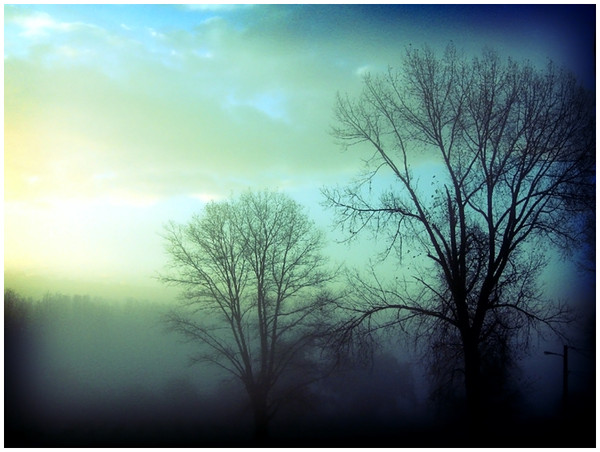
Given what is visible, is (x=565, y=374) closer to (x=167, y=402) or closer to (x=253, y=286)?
(x=253, y=286)

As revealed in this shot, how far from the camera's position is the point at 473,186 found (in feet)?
15.4

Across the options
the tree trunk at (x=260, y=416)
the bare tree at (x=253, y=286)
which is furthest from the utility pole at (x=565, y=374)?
the tree trunk at (x=260, y=416)

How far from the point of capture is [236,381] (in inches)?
180

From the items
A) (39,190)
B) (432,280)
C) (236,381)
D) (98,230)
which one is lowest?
(236,381)

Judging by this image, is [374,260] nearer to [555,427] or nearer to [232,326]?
[232,326]

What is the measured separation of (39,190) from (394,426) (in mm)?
3588

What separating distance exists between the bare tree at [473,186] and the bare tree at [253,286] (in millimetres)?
367

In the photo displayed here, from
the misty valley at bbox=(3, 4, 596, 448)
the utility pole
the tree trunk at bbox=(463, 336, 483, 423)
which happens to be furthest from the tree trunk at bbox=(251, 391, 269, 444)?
the utility pole

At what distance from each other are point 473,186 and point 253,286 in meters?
2.11

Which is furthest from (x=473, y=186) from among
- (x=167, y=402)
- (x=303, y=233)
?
(x=167, y=402)

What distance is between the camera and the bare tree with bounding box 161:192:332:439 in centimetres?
460

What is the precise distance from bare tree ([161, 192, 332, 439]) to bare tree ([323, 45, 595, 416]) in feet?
1.20

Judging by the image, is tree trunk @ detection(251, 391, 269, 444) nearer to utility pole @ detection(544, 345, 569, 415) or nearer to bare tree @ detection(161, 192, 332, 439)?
bare tree @ detection(161, 192, 332, 439)

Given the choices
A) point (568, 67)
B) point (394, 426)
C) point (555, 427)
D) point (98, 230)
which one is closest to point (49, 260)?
point (98, 230)
